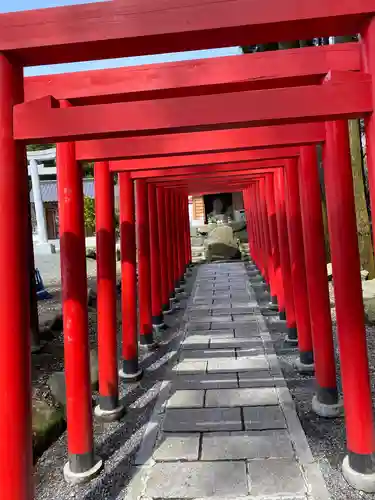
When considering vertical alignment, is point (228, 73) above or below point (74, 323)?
above

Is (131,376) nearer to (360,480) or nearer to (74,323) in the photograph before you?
(74,323)

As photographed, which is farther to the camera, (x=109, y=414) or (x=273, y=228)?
(x=273, y=228)

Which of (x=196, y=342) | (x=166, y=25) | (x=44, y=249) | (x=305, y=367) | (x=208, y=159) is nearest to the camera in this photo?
(x=166, y=25)

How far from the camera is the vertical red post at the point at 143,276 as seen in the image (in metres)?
5.38

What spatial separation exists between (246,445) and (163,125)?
7.60ft

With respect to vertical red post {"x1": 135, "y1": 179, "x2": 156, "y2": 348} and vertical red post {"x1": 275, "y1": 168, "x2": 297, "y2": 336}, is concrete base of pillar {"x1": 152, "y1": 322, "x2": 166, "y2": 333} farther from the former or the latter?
vertical red post {"x1": 275, "y1": 168, "x2": 297, "y2": 336}

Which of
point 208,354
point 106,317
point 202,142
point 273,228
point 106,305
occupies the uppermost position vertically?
point 202,142

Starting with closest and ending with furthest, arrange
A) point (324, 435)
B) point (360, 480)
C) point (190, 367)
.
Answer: point (360, 480), point (324, 435), point (190, 367)

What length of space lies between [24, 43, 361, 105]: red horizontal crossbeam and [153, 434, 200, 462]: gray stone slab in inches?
94.0

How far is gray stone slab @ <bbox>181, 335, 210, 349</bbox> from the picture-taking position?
5.33 m

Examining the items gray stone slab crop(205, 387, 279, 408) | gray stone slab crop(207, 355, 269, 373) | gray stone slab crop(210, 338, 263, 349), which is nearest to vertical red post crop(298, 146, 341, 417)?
gray stone slab crop(205, 387, 279, 408)

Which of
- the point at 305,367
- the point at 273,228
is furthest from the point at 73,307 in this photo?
the point at 273,228

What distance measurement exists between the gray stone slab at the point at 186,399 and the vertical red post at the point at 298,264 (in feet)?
3.85

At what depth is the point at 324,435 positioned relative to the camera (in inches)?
119
